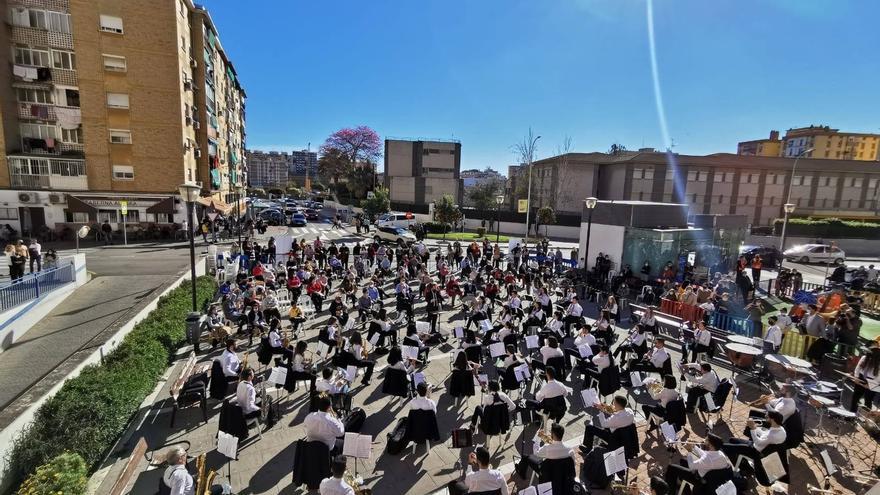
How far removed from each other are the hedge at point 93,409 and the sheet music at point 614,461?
25.6 ft

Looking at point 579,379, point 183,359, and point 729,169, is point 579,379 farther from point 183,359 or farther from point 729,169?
point 729,169

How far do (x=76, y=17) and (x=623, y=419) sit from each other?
43.6 meters

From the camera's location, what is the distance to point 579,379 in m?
11.0

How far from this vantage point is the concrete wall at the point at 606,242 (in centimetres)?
2148

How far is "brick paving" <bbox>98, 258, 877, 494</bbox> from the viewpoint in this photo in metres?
6.91

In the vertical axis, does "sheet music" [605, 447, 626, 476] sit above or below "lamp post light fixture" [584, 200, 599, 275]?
below

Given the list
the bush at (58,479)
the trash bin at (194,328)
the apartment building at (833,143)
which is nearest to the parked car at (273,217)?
the trash bin at (194,328)

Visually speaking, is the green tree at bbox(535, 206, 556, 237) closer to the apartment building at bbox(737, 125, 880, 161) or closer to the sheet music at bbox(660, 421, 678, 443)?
the sheet music at bbox(660, 421, 678, 443)

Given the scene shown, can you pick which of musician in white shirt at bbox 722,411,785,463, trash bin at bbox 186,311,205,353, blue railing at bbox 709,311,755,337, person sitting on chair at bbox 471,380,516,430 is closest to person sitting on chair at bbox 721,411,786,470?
musician in white shirt at bbox 722,411,785,463

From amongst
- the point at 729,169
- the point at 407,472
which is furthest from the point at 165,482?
the point at 729,169

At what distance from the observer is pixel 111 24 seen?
1278 inches

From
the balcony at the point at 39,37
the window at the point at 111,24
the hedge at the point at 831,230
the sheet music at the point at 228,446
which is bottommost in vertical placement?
the sheet music at the point at 228,446

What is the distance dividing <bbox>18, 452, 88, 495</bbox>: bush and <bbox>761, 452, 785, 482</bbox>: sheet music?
972cm

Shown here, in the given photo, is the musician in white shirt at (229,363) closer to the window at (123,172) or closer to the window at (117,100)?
the window at (123,172)
